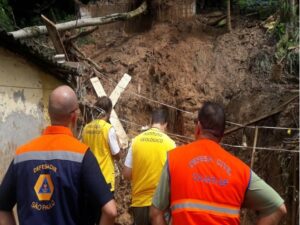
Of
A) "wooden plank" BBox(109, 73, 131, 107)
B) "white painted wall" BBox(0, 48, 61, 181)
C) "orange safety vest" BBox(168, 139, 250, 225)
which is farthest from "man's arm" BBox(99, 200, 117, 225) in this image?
"wooden plank" BBox(109, 73, 131, 107)

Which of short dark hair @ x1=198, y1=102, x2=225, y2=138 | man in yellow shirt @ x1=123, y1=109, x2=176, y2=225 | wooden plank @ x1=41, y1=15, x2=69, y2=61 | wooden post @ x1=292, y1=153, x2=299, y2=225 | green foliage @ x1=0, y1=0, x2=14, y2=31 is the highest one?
green foliage @ x1=0, y1=0, x2=14, y2=31

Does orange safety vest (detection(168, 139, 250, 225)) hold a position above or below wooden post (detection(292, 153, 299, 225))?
above

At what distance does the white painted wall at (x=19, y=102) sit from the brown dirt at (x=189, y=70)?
3226mm

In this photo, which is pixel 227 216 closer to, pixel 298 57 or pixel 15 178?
pixel 15 178

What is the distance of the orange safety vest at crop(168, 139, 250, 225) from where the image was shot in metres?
3.13

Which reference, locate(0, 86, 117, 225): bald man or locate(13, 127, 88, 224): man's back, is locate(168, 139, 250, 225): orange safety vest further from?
locate(13, 127, 88, 224): man's back

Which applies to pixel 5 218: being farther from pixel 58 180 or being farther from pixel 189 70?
pixel 189 70

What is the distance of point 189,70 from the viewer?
12102mm

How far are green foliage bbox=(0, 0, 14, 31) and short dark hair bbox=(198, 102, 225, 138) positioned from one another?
9.15m

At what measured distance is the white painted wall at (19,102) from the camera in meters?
6.86

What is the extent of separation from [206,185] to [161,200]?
34cm

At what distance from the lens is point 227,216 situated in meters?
Answer: 3.15

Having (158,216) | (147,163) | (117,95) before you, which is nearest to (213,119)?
(158,216)

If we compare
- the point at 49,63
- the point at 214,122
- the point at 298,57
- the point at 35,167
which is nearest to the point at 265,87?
the point at 298,57
